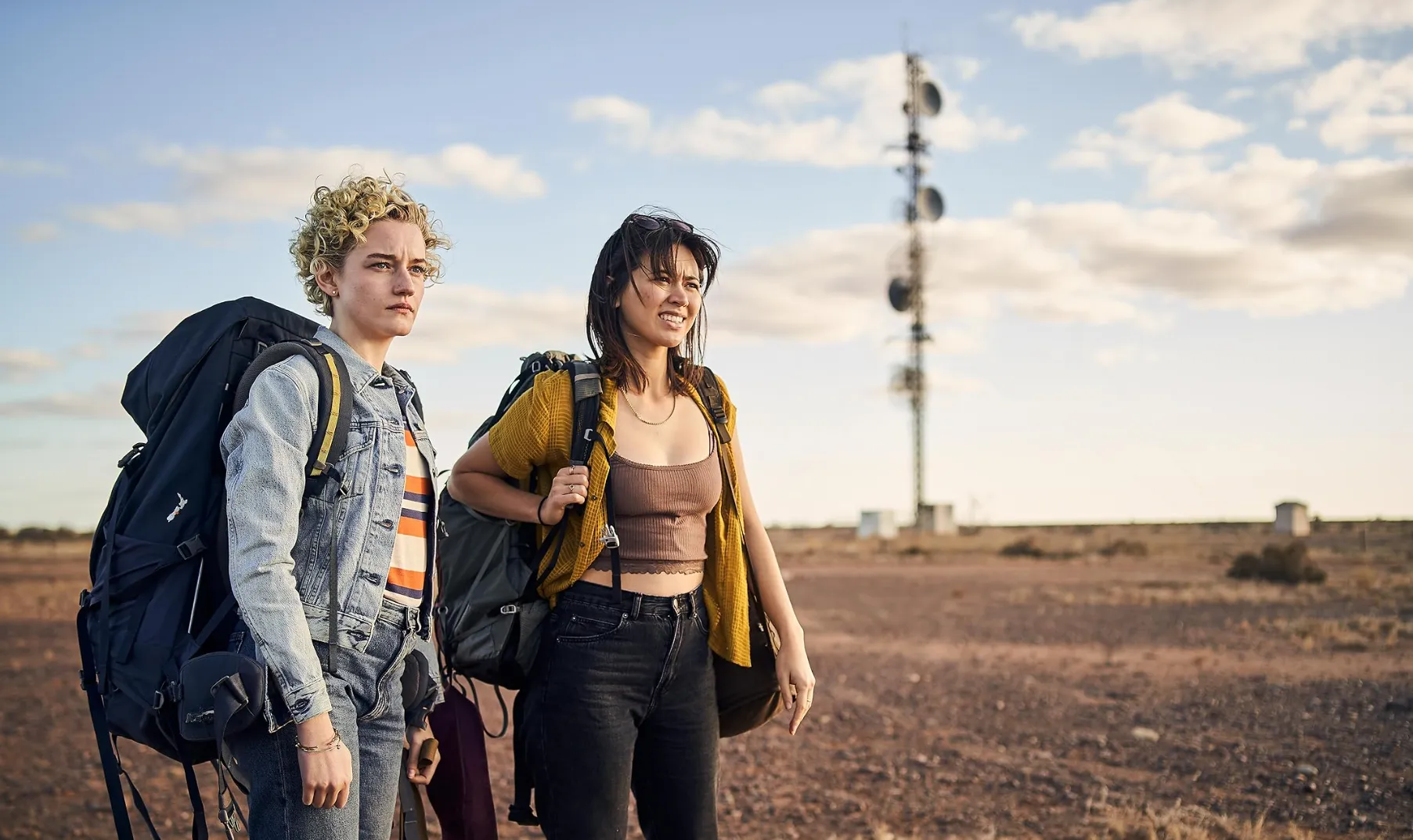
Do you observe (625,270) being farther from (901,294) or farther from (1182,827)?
(901,294)

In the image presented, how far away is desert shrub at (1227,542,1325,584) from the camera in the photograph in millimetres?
19047

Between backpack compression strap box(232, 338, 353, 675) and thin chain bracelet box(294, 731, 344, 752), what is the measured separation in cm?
14

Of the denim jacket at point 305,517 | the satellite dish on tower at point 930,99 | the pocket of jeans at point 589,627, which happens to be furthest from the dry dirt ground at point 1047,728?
the satellite dish on tower at point 930,99

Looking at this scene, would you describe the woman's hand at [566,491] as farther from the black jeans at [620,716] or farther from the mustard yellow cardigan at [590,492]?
the black jeans at [620,716]

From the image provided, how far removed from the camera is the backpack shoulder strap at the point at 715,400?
9.12 feet

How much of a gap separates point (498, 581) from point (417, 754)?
1.39ft

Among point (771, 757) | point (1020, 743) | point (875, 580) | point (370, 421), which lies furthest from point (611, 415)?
point (875, 580)

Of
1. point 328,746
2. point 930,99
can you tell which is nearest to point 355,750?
point 328,746

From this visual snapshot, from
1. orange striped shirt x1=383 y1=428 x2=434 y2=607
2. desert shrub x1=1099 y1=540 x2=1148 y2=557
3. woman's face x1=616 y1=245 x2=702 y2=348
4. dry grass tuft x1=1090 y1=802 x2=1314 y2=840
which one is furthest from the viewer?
desert shrub x1=1099 y1=540 x2=1148 y2=557

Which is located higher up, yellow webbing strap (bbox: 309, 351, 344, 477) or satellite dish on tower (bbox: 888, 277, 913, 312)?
satellite dish on tower (bbox: 888, 277, 913, 312)

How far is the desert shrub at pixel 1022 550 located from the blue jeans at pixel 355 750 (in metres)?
28.6

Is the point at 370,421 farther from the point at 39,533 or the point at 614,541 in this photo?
the point at 39,533

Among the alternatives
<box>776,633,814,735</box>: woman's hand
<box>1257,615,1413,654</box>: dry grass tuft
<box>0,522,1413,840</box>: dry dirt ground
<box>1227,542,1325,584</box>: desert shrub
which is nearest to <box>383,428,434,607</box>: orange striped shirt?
<box>776,633,814,735</box>: woman's hand

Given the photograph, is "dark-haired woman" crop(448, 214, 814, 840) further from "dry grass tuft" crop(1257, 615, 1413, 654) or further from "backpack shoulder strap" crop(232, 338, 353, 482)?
"dry grass tuft" crop(1257, 615, 1413, 654)
